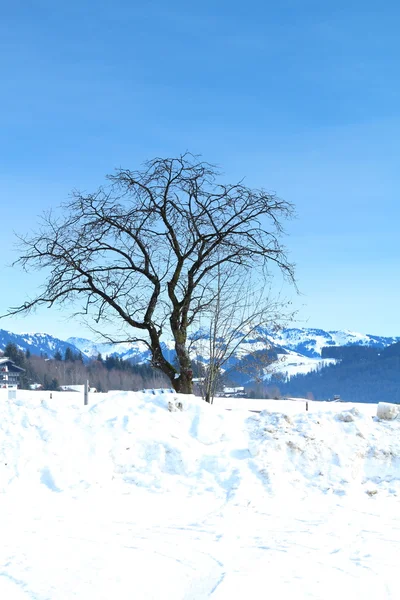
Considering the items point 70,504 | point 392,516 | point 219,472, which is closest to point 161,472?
point 219,472

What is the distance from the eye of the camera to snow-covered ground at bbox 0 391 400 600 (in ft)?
21.6

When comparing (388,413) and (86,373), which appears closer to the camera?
(388,413)

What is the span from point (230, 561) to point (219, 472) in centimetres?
419

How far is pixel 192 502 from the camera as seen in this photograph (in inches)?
401

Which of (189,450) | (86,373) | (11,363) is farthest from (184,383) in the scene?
(86,373)

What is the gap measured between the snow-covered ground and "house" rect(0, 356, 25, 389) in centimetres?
10351

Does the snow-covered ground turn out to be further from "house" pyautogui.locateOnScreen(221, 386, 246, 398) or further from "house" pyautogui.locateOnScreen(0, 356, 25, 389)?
"house" pyautogui.locateOnScreen(0, 356, 25, 389)

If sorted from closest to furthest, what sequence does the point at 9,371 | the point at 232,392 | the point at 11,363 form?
1. the point at 232,392
2. the point at 9,371
3. the point at 11,363

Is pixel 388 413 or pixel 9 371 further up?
pixel 9 371

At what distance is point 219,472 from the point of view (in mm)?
11344

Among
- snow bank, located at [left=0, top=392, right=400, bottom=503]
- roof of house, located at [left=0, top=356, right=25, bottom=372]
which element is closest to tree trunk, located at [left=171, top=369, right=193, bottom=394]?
snow bank, located at [left=0, top=392, right=400, bottom=503]

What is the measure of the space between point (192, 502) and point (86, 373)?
424 ft

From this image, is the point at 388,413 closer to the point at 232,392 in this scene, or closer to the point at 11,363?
the point at 232,392

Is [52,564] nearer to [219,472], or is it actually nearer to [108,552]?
[108,552]
